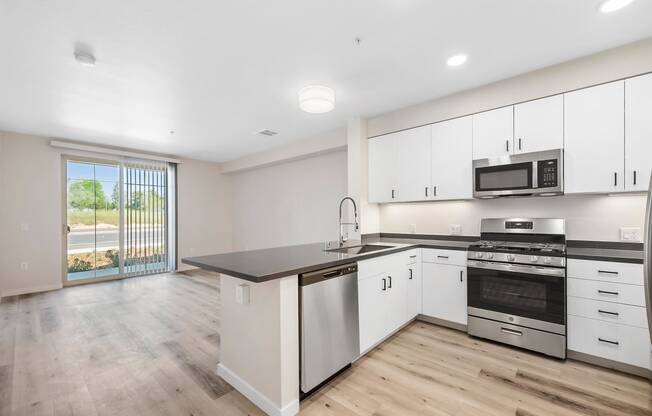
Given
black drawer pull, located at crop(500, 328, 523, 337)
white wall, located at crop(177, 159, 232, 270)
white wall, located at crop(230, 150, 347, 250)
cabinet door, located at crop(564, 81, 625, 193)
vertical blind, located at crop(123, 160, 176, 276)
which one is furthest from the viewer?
white wall, located at crop(177, 159, 232, 270)

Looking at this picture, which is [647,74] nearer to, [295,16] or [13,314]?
[295,16]

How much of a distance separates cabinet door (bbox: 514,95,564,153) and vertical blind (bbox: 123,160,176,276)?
255 inches

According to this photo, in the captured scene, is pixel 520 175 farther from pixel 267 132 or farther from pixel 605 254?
pixel 267 132

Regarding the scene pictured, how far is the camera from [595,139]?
2.43 m

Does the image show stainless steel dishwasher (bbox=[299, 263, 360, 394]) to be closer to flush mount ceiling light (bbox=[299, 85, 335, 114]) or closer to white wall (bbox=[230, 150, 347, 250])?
flush mount ceiling light (bbox=[299, 85, 335, 114])

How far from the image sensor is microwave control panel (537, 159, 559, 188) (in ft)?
8.38

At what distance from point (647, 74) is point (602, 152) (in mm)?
639

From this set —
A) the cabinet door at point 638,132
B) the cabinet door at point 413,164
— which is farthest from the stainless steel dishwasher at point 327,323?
the cabinet door at point 638,132

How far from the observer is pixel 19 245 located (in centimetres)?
459

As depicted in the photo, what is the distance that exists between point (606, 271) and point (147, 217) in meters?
7.20

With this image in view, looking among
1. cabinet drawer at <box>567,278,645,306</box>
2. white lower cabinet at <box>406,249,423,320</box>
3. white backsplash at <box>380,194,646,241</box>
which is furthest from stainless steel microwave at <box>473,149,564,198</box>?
white lower cabinet at <box>406,249,423,320</box>

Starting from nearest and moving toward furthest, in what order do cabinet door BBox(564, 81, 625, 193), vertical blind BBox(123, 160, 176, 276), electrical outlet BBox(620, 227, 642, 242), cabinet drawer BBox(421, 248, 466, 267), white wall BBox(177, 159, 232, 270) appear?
cabinet door BBox(564, 81, 625, 193), electrical outlet BBox(620, 227, 642, 242), cabinet drawer BBox(421, 248, 466, 267), vertical blind BBox(123, 160, 176, 276), white wall BBox(177, 159, 232, 270)

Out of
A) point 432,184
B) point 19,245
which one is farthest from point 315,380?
point 19,245

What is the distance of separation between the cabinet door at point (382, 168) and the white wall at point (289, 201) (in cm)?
97
